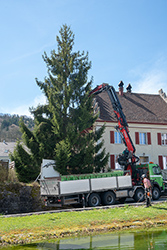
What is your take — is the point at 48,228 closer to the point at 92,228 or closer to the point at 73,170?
the point at 92,228

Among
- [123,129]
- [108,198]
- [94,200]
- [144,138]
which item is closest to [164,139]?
[144,138]

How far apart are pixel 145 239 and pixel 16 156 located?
13015mm

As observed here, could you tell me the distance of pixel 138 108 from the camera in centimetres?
3456

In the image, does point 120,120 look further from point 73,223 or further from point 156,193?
point 73,223

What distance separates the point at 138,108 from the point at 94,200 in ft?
66.9

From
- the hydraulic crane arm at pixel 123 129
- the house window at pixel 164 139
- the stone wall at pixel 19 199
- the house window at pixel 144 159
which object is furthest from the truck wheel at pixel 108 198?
the house window at pixel 164 139

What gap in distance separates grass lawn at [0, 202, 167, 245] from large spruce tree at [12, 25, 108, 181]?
23.6 ft

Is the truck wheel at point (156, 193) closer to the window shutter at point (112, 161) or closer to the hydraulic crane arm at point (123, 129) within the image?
the hydraulic crane arm at point (123, 129)

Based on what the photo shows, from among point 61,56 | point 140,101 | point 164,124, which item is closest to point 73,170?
point 61,56

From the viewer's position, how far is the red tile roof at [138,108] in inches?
1256

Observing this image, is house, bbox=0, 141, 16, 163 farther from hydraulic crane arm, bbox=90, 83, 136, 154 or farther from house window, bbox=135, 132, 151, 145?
hydraulic crane arm, bbox=90, 83, 136, 154

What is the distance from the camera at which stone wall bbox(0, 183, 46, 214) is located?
15344 millimetres

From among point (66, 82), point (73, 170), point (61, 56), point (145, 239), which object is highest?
point (61, 56)

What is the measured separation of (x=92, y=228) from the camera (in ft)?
32.8
